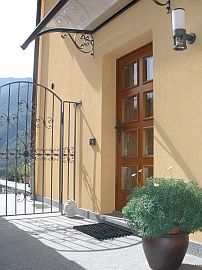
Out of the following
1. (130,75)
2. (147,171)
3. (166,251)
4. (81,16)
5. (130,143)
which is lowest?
(166,251)

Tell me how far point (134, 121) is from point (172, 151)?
1355mm

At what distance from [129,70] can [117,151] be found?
49.3 inches

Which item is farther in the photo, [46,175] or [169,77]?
[46,175]

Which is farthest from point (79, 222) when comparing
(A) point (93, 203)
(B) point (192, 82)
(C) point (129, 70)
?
(B) point (192, 82)

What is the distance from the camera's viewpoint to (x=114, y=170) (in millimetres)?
5480

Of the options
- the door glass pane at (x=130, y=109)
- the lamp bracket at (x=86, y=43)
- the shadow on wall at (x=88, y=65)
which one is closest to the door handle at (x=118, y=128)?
the door glass pane at (x=130, y=109)

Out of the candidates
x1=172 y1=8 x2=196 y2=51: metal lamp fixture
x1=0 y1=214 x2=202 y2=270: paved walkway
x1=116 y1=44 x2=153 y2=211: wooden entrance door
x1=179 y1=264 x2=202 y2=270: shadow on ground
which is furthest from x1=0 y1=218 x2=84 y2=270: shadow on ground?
x1=172 y1=8 x2=196 y2=51: metal lamp fixture

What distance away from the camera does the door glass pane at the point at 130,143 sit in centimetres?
510

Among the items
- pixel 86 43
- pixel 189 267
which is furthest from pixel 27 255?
pixel 86 43

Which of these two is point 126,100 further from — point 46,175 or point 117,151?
point 46,175

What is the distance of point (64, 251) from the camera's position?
363 centimetres

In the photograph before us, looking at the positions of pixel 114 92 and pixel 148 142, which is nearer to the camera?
pixel 148 142

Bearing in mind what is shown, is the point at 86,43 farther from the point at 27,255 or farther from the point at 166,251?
the point at 166,251

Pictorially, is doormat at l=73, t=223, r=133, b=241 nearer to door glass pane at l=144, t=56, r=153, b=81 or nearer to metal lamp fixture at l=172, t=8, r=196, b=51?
door glass pane at l=144, t=56, r=153, b=81
